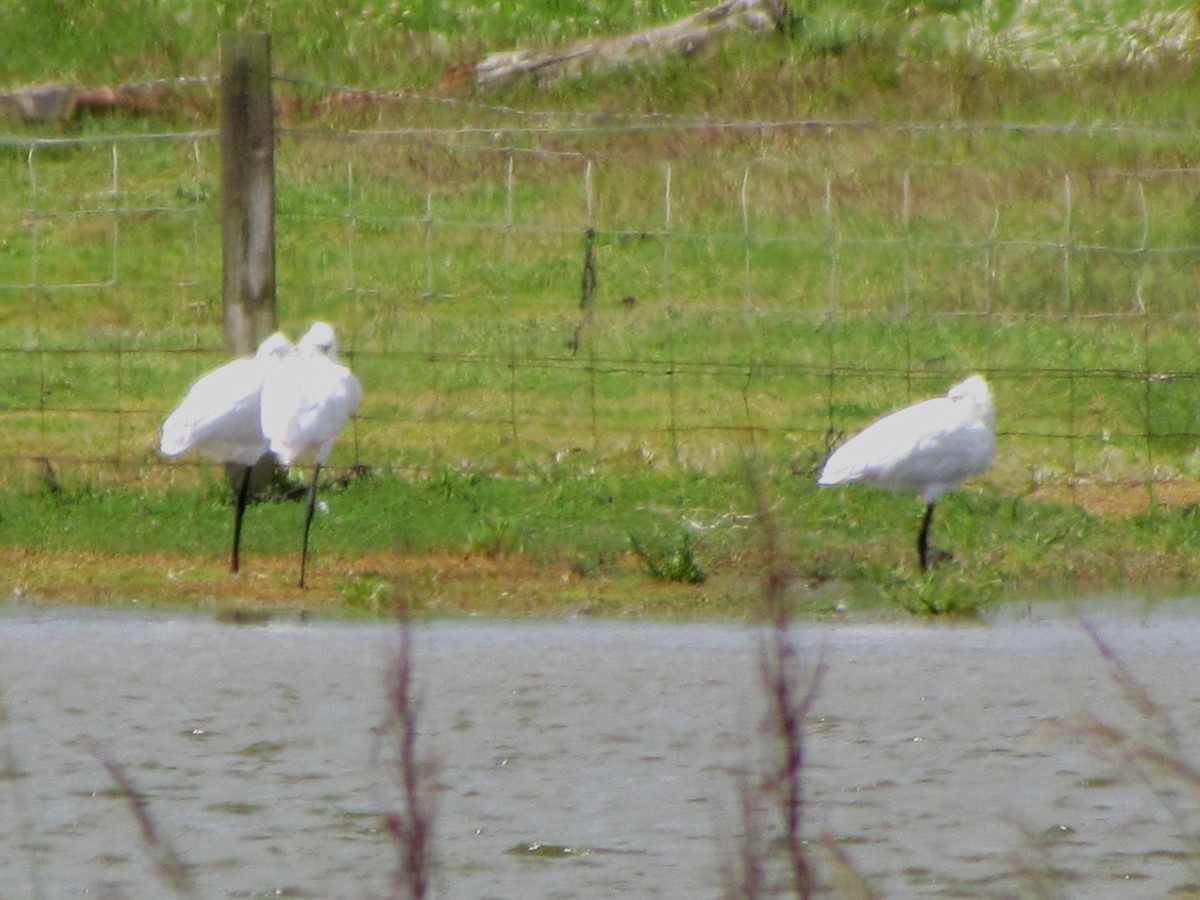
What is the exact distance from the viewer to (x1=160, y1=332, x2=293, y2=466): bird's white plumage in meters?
9.57

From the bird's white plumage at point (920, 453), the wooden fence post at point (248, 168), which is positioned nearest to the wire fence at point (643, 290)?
the wooden fence post at point (248, 168)

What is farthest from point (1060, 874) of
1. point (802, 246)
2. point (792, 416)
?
point (802, 246)

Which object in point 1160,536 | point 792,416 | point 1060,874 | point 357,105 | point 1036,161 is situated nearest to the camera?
point 1060,874

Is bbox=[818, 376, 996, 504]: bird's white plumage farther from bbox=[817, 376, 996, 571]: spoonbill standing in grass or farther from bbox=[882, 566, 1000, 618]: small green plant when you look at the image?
bbox=[882, 566, 1000, 618]: small green plant

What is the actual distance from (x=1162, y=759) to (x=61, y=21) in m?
21.9

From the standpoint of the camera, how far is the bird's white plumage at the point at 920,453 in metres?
9.41

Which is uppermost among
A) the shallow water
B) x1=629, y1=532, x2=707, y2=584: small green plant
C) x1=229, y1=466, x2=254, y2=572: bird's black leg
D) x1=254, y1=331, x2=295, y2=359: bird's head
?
x1=254, y1=331, x2=295, y2=359: bird's head

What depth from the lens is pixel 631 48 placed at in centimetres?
2081

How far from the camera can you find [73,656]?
7.72 m

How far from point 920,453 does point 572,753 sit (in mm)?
3186

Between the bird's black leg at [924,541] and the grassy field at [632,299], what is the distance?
0.08 meters

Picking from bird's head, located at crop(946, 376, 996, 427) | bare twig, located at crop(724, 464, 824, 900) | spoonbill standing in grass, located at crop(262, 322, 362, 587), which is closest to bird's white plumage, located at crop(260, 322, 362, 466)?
spoonbill standing in grass, located at crop(262, 322, 362, 587)

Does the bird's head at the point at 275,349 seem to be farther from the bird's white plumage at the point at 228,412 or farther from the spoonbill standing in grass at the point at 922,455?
the spoonbill standing in grass at the point at 922,455

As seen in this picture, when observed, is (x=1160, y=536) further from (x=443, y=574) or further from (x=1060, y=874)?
(x=1060, y=874)
